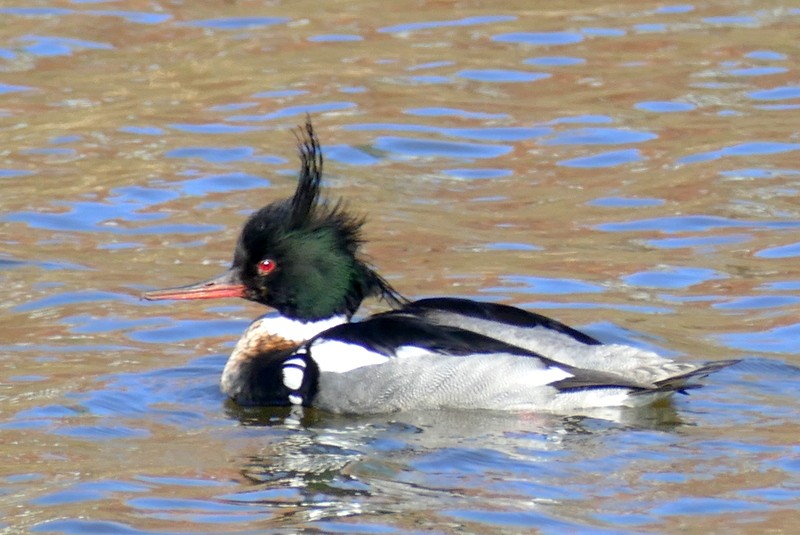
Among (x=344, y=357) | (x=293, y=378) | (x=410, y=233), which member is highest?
(x=410, y=233)

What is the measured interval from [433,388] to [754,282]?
284 centimetres

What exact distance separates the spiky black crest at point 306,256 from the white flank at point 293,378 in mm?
463

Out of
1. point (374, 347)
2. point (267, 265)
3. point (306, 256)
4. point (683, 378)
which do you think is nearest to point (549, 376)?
point (683, 378)

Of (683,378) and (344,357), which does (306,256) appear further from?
(683,378)

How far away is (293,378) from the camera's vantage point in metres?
8.17

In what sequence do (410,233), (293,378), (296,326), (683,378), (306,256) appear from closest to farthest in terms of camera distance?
(683,378), (293,378), (306,256), (296,326), (410,233)

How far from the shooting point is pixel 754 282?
388 inches

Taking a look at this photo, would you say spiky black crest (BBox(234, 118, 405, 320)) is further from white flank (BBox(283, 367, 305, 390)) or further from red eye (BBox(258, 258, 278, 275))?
white flank (BBox(283, 367, 305, 390))

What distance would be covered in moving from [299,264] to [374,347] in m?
0.72

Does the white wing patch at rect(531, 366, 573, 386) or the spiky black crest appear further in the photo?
the spiky black crest

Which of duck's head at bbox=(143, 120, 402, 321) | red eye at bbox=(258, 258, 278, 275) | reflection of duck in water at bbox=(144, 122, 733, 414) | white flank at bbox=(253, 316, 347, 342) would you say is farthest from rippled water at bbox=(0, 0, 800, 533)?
red eye at bbox=(258, 258, 278, 275)

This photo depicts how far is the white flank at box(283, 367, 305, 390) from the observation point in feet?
26.7

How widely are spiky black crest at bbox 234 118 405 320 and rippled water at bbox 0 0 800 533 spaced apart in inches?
24.2

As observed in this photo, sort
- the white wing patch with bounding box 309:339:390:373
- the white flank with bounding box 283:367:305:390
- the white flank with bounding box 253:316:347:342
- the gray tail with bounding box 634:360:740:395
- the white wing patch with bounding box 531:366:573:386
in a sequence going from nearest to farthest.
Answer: the gray tail with bounding box 634:360:740:395 → the white wing patch with bounding box 531:366:573:386 → the white wing patch with bounding box 309:339:390:373 → the white flank with bounding box 283:367:305:390 → the white flank with bounding box 253:316:347:342
